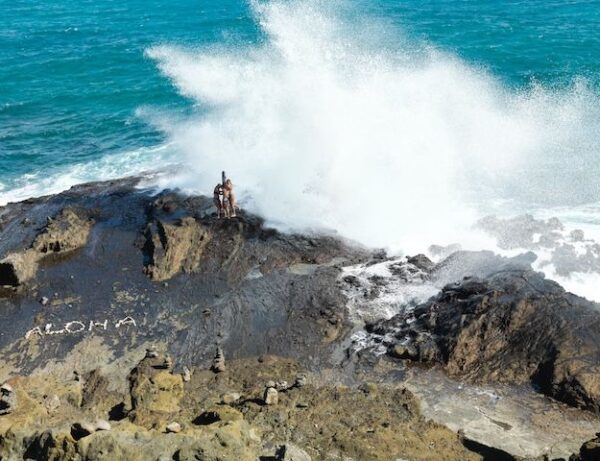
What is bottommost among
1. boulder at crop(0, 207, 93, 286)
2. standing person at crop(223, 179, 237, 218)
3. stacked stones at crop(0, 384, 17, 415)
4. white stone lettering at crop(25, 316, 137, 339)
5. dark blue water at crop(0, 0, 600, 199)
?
white stone lettering at crop(25, 316, 137, 339)

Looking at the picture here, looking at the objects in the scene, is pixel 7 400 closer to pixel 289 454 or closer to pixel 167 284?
pixel 167 284

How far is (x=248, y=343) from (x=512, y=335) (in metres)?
6.75

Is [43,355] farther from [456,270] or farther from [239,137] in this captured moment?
[239,137]

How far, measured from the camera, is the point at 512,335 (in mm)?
14281

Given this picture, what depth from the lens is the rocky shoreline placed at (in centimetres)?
1093

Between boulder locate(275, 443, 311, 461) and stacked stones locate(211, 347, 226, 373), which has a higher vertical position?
boulder locate(275, 443, 311, 461)

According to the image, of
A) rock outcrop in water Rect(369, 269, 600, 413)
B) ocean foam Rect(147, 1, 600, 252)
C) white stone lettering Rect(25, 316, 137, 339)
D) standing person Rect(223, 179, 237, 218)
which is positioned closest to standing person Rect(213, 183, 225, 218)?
standing person Rect(223, 179, 237, 218)

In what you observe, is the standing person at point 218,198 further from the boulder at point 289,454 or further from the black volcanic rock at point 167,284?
the boulder at point 289,454

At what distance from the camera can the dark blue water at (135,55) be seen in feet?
97.6

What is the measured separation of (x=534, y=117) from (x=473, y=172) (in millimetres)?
6799

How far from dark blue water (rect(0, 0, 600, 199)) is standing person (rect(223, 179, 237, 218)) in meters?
9.40

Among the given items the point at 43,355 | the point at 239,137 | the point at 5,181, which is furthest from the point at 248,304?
the point at 5,181

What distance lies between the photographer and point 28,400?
1230 centimetres

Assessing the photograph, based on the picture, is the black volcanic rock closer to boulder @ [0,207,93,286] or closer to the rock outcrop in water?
boulder @ [0,207,93,286]
